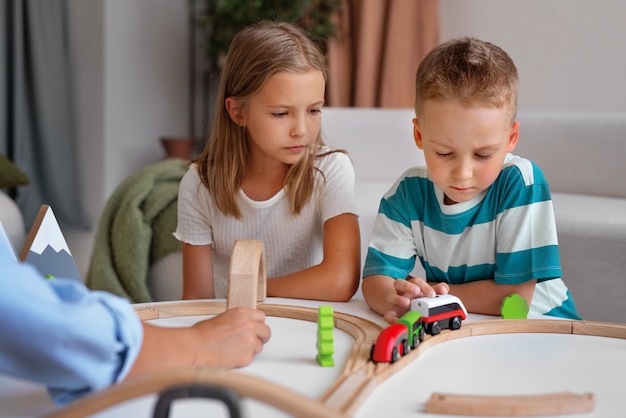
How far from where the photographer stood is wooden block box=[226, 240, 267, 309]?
897 mm

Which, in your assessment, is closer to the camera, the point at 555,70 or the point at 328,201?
the point at 328,201

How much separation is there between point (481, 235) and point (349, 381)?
0.56 metres

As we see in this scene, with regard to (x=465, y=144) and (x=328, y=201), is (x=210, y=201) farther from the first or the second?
(x=465, y=144)

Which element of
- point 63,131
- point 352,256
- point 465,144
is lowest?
point 63,131

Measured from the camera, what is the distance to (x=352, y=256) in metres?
1.31

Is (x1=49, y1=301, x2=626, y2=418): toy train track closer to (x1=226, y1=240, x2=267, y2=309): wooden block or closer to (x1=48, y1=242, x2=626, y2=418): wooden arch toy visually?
(x1=48, y1=242, x2=626, y2=418): wooden arch toy

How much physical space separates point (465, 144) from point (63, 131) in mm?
3252

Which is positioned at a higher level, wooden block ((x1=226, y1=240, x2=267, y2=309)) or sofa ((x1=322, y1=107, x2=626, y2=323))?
wooden block ((x1=226, y1=240, x2=267, y2=309))

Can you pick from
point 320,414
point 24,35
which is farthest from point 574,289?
point 24,35

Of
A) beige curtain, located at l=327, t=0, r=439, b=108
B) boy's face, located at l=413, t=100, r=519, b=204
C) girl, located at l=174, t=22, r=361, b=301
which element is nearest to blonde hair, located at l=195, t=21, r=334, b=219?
girl, located at l=174, t=22, r=361, b=301

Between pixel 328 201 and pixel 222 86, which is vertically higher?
pixel 222 86

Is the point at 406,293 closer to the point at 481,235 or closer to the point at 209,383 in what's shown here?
the point at 481,235

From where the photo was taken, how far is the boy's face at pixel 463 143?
1053 millimetres

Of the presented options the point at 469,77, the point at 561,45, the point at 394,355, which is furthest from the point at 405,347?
the point at 561,45
